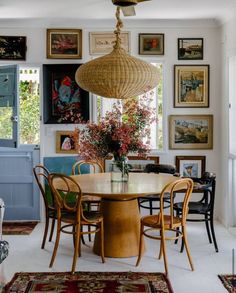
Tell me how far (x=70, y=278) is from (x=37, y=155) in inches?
99.8

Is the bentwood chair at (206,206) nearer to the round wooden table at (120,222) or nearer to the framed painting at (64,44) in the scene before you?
the round wooden table at (120,222)

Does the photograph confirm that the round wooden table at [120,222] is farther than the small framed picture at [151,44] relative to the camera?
No

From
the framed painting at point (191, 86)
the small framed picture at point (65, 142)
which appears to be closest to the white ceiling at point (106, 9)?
the framed painting at point (191, 86)

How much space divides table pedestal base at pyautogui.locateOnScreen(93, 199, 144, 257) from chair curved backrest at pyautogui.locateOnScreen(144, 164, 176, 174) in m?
1.20

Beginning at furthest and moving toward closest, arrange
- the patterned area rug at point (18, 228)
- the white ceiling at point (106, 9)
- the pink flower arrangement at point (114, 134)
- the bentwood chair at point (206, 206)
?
the patterned area rug at point (18, 228)
the white ceiling at point (106, 9)
the bentwood chair at point (206, 206)
the pink flower arrangement at point (114, 134)

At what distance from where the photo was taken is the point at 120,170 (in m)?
4.76

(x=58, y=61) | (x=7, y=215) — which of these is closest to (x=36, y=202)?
(x=7, y=215)

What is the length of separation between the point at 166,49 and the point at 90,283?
3.43 metres

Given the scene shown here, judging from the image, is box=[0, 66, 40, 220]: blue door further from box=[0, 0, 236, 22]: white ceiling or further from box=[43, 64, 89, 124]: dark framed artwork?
box=[0, 0, 236, 22]: white ceiling

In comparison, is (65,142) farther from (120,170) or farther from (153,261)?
(153,261)

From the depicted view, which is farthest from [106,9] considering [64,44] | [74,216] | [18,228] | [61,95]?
[18,228]

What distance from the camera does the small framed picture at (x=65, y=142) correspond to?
20.6 ft

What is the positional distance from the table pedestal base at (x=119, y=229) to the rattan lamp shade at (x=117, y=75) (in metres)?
1.13

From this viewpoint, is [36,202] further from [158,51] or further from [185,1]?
[185,1]
